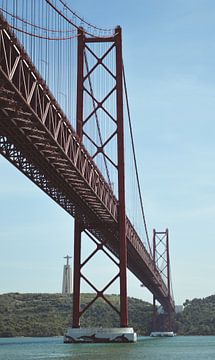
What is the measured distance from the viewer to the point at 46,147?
28.1 metres

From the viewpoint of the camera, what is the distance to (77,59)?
43375 millimetres

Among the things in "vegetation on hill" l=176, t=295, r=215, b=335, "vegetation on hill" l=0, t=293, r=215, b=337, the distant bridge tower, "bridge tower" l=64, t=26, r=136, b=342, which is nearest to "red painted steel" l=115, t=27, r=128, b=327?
"bridge tower" l=64, t=26, r=136, b=342

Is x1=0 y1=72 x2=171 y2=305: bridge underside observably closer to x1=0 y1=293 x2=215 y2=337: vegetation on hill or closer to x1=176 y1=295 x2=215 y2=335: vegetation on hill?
x1=0 y1=293 x2=215 y2=337: vegetation on hill

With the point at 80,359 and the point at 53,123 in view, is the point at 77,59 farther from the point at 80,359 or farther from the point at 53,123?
the point at 80,359

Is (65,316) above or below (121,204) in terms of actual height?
above

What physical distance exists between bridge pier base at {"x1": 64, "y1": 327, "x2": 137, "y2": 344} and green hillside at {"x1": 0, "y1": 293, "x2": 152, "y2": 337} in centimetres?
4792

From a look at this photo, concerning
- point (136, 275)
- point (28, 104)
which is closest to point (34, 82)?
point (28, 104)

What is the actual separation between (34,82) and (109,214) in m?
16.7

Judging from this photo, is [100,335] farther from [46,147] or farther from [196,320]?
[196,320]

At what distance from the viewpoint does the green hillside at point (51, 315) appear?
8988cm

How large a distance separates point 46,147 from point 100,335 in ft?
47.5

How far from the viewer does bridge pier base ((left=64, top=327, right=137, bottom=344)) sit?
1560 inches

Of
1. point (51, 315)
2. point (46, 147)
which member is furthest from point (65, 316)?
point (46, 147)

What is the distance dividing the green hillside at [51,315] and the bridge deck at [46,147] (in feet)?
154
